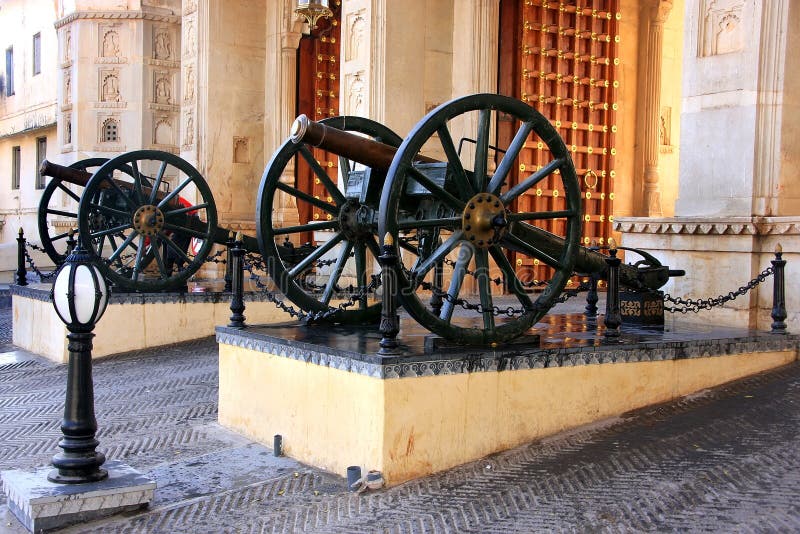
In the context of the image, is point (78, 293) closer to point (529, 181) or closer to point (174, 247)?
point (529, 181)

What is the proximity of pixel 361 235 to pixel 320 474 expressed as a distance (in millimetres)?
2005

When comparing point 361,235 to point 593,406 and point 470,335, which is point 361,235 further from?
point 593,406

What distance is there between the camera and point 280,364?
6.43 m

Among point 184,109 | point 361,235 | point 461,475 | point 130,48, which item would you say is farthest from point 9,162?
point 461,475

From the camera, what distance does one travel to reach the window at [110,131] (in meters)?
21.4

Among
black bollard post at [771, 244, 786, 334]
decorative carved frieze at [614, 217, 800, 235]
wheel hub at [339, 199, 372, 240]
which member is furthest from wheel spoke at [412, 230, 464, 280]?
decorative carved frieze at [614, 217, 800, 235]

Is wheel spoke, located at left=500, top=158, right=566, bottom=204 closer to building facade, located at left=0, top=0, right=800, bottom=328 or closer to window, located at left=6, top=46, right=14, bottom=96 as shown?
building facade, located at left=0, top=0, right=800, bottom=328

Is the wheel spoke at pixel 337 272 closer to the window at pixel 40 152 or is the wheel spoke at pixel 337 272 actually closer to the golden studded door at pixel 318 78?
the golden studded door at pixel 318 78

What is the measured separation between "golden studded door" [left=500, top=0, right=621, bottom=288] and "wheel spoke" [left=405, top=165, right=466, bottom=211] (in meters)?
7.94

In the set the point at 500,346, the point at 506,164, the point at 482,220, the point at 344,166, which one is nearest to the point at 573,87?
the point at 344,166

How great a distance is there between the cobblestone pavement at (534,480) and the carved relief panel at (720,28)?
323cm

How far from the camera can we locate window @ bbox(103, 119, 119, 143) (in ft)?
70.2

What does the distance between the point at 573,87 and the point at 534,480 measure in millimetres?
10190

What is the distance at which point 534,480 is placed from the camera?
5449 mm
